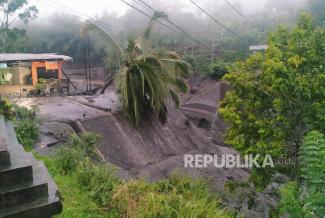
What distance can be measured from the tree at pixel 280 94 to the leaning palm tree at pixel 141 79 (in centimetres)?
339

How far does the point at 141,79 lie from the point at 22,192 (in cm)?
626

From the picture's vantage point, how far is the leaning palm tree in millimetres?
8547

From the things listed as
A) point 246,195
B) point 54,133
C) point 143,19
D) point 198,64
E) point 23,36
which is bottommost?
point 246,195

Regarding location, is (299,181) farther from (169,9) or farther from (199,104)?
(169,9)

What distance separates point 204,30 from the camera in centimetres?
2925

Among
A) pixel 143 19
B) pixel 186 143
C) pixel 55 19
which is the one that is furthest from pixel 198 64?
pixel 55 19

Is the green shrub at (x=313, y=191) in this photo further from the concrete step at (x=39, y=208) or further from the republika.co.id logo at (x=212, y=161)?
the republika.co.id logo at (x=212, y=161)

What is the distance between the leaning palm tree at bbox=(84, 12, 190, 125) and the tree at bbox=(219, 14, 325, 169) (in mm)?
3387

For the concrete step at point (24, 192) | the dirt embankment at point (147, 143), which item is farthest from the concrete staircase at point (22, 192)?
the dirt embankment at point (147, 143)

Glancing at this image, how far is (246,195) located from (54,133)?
15.7ft

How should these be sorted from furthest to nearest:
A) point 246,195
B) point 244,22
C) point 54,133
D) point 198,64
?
1. point 244,22
2. point 198,64
3. point 54,133
4. point 246,195

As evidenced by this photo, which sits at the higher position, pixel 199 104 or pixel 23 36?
pixel 23 36

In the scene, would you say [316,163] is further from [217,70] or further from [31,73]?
[217,70]

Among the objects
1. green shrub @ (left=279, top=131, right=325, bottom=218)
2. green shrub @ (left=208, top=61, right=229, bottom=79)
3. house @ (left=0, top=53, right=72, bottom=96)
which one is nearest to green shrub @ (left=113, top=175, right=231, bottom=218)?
green shrub @ (left=279, top=131, right=325, bottom=218)
